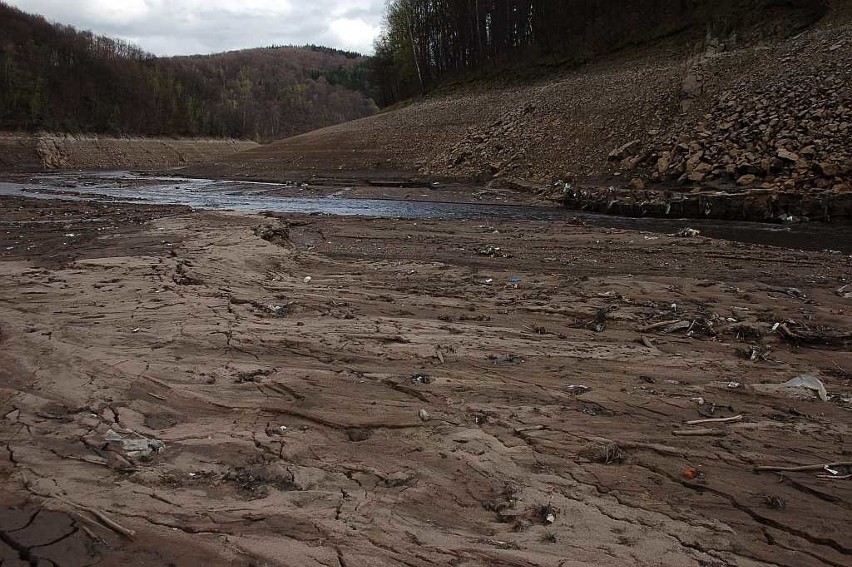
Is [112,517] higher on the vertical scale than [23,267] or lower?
lower

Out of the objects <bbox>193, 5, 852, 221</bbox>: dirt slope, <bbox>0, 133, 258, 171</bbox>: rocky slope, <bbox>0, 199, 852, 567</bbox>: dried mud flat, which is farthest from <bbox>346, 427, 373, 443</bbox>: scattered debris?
<bbox>0, 133, 258, 171</bbox>: rocky slope

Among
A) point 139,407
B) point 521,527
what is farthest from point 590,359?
point 139,407

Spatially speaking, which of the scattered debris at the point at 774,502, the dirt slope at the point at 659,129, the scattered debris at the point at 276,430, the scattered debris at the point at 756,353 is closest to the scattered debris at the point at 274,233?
the scattered debris at the point at 276,430

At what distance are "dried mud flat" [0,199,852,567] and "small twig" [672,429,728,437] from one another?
0.03 metres

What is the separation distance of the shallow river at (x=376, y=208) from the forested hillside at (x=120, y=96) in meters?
40.7

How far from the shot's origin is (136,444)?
12.5 ft

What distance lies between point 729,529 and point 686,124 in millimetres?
19652

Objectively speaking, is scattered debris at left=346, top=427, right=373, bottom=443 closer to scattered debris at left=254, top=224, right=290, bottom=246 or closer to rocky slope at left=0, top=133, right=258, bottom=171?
scattered debris at left=254, top=224, right=290, bottom=246

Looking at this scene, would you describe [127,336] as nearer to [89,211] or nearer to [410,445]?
[410,445]

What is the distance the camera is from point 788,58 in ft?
64.5

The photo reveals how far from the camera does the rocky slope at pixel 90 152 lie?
1986 inches

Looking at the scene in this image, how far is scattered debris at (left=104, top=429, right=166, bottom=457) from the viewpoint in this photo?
3.73m

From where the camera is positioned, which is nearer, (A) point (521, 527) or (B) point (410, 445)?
(A) point (521, 527)

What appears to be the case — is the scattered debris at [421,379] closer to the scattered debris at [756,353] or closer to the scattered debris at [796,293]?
the scattered debris at [756,353]
